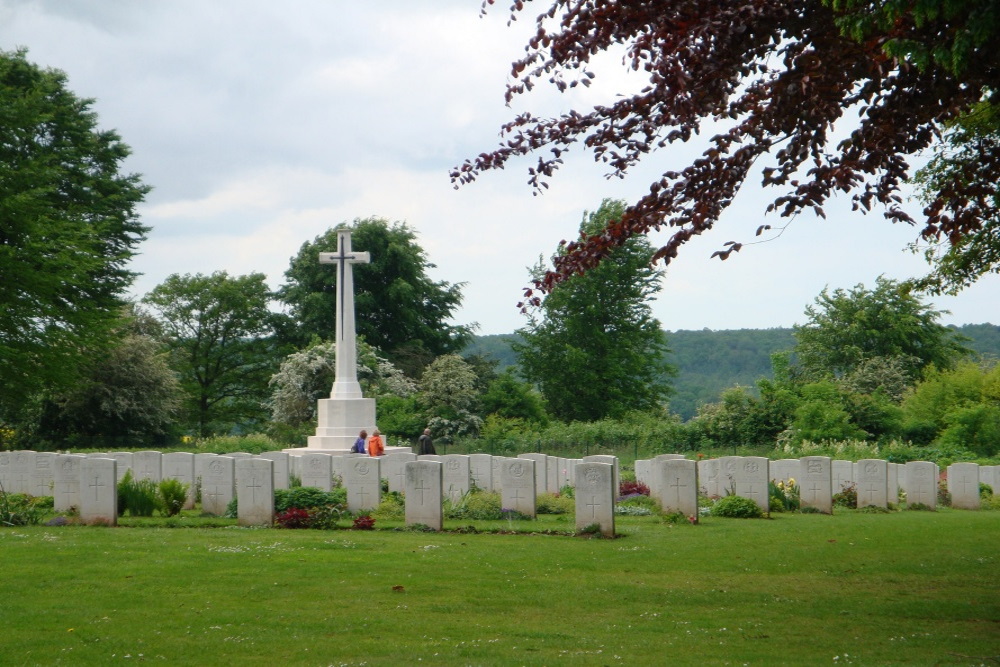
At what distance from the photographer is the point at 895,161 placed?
7934 millimetres

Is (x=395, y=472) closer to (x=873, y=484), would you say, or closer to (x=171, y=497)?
(x=171, y=497)

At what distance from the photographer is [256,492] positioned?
46.4 feet

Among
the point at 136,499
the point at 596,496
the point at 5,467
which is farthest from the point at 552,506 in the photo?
the point at 5,467

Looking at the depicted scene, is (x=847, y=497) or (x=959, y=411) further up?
(x=959, y=411)

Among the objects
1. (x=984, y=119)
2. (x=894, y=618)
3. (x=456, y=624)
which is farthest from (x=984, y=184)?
(x=456, y=624)

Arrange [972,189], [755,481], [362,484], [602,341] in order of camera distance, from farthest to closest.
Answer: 1. [602,341]
2. [755,481]
3. [362,484]
4. [972,189]

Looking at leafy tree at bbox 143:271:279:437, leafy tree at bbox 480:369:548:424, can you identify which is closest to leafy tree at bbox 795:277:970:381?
leafy tree at bbox 480:369:548:424

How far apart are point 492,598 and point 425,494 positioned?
5029 millimetres

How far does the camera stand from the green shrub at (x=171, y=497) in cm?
1540

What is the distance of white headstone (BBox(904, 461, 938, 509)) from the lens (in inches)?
742

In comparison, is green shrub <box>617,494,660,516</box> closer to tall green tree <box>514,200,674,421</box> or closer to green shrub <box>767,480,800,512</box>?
green shrub <box>767,480,800,512</box>

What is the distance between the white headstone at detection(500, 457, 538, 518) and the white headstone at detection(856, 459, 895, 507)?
257 inches

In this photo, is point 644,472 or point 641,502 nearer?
point 641,502

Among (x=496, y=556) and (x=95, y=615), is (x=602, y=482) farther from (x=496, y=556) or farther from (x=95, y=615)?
(x=95, y=615)
